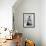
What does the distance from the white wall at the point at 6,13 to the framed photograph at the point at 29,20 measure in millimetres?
1124

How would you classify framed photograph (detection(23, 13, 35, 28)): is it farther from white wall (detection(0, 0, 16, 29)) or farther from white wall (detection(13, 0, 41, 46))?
white wall (detection(0, 0, 16, 29))

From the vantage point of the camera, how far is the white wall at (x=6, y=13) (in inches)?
167

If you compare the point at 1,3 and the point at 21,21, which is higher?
the point at 1,3

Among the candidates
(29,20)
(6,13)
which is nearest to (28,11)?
(29,20)

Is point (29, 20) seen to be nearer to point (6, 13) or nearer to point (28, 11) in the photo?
point (28, 11)

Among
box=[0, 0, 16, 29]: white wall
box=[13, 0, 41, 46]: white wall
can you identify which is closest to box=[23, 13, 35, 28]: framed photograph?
box=[13, 0, 41, 46]: white wall

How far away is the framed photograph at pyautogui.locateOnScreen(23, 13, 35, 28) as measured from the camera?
17.3ft

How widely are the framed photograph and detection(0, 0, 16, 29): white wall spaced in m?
1.12

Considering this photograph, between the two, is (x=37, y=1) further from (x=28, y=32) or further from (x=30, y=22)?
(x=28, y=32)

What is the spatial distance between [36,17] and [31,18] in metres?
0.26

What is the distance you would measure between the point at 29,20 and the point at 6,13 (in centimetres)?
137

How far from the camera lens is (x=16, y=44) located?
331cm

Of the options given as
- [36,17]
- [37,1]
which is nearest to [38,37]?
[36,17]

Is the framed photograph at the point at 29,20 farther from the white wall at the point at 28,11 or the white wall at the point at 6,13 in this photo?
the white wall at the point at 6,13
